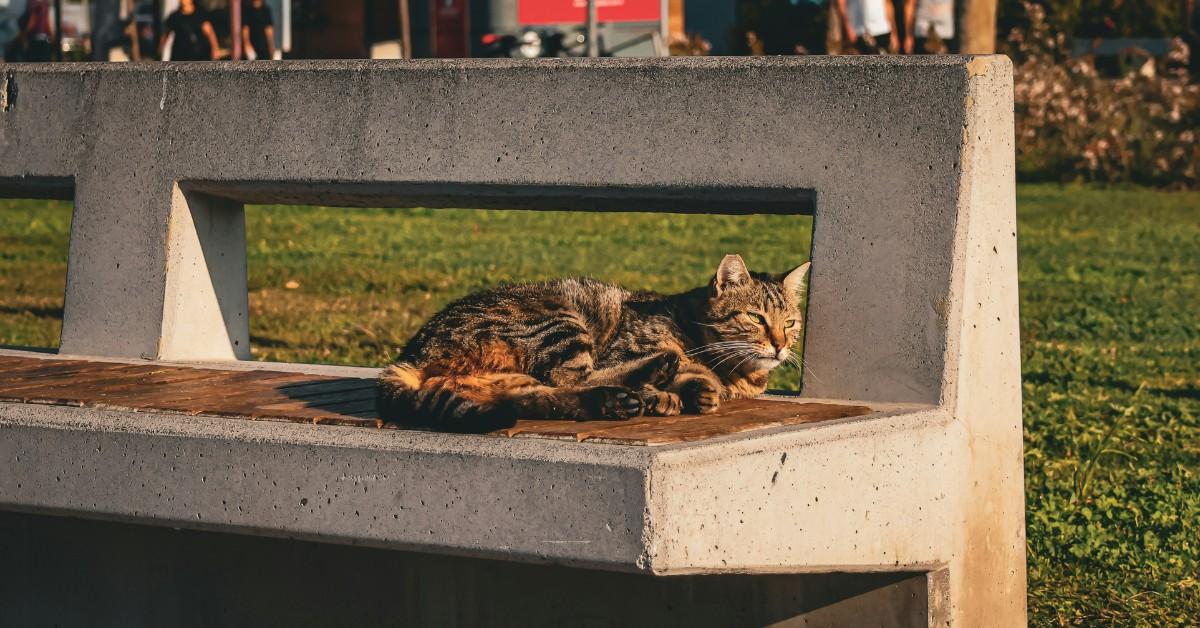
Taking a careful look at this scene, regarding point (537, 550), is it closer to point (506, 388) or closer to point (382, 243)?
point (506, 388)

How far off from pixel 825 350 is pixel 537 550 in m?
1.33

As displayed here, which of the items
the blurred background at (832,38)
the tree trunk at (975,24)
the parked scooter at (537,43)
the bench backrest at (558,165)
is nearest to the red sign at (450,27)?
the blurred background at (832,38)

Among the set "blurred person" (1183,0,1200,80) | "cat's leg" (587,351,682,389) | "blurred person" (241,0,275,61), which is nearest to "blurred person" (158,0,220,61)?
"blurred person" (241,0,275,61)

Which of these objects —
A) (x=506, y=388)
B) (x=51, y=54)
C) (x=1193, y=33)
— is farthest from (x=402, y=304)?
(x=51, y=54)

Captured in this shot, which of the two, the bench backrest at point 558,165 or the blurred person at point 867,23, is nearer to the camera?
the bench backrest at point 558,165

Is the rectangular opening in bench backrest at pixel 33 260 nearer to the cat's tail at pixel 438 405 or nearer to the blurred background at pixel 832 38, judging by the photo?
the cat's tail at pixel 438 405

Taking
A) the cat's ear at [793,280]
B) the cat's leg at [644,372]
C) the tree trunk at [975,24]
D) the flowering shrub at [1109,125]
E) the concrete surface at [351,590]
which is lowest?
the concrete surface at [351,590]

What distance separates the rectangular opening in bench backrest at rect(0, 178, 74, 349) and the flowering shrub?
35.4 ft

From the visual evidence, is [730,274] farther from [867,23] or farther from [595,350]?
[867,23]

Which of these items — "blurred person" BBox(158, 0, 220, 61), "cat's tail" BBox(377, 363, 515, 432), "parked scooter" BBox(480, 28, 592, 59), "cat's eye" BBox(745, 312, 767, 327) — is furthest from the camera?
"parked scooter" BBox(480, 28, 592, 59)

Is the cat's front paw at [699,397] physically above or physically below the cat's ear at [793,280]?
below

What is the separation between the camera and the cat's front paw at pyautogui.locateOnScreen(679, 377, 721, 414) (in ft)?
14.4

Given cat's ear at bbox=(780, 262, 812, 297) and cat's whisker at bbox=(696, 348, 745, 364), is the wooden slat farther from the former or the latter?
cat's ear at bbox=(780, 262, 812, 297)

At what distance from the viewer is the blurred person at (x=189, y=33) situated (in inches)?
772
